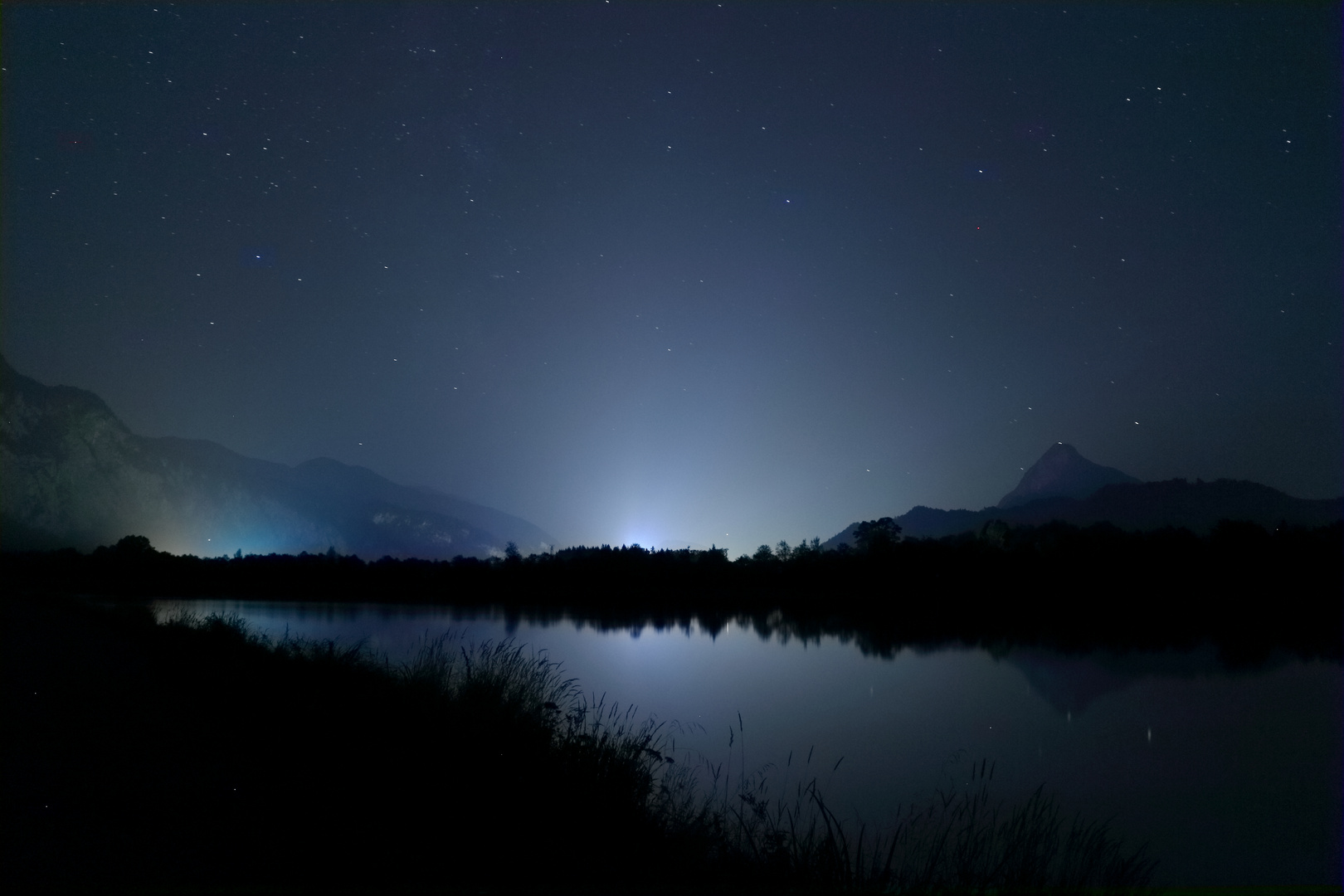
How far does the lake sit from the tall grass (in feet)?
1.61

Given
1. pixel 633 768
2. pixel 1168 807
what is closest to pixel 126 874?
pixel 633 768

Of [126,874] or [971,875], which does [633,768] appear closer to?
[971,875]

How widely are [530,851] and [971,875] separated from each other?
2689 mm

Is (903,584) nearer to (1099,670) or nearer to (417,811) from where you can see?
(1099,670)

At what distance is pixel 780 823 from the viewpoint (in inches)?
233

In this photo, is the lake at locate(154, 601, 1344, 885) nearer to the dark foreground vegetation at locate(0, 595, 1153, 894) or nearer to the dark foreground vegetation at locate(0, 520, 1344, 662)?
the dark foreground vegetation at locate(0, 595, 1153, 894)

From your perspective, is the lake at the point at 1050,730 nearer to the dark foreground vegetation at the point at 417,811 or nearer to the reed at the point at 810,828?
the reed at the point at 810,828

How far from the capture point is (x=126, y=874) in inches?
140

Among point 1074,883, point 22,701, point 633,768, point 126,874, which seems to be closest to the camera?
point 126,874

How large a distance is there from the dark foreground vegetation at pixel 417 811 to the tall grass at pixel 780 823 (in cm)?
3

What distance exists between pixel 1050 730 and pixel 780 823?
759cm

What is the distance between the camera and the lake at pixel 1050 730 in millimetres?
7519

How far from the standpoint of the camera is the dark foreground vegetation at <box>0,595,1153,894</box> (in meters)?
3.81

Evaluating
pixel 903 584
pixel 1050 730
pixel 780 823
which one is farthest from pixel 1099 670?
pixel 903 584
